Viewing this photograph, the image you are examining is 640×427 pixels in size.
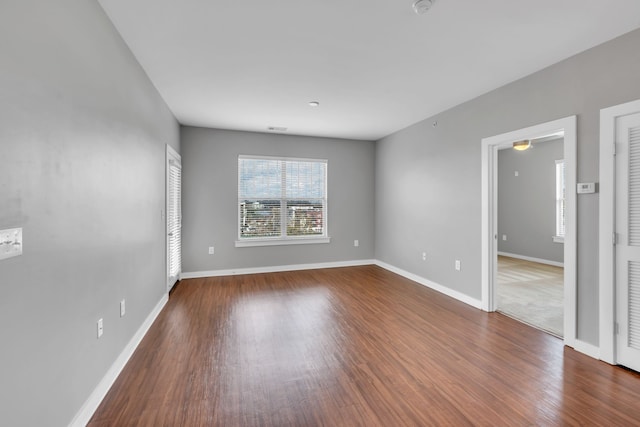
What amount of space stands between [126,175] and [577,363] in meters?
3.99

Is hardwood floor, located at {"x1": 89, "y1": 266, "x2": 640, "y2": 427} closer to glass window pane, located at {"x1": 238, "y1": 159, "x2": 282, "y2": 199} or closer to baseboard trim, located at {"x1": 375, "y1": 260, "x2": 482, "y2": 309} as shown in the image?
baseboard trim, located at {"x1": 375, "y1": 260, "x2": 482, "y2": 309}

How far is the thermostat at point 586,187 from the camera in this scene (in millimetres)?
2467

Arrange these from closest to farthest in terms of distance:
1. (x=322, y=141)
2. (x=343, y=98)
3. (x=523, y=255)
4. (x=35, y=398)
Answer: (x=35, y=398), (x=343, y=98), (x=322, y=141), (x=523, y=255)

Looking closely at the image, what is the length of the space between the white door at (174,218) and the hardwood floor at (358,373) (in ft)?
3.14

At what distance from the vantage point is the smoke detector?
6.17ft

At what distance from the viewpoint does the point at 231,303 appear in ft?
12.5

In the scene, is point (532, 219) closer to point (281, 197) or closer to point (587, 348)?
point (587, 348)

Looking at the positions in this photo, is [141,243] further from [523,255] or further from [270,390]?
[523,255]

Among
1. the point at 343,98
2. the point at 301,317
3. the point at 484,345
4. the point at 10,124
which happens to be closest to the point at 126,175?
the point at 10,124

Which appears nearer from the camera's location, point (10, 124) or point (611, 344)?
point (10, 124)

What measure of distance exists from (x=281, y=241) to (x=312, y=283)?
1.20m

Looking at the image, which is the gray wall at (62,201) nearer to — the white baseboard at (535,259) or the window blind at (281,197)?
the window blind at (281,197)

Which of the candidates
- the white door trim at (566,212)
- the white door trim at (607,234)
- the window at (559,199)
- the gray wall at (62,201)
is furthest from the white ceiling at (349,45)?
the window at (559,199)

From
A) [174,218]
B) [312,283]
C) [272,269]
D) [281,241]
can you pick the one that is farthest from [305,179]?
[174,218]
